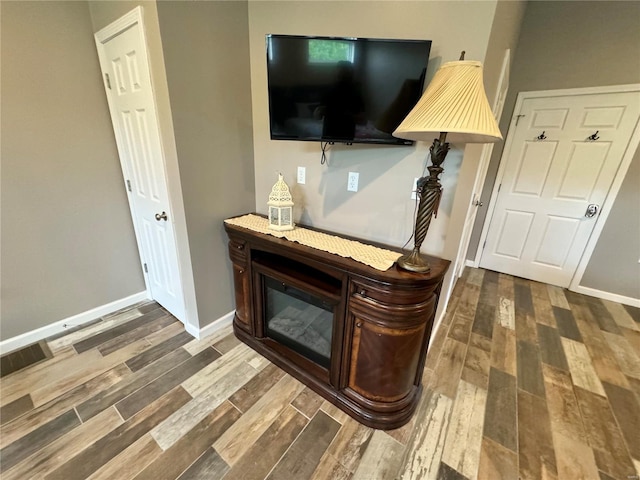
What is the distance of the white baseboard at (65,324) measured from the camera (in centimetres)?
177

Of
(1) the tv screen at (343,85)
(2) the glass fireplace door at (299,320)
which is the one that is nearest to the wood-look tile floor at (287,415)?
(2) the glass fireplace door at (299,320)

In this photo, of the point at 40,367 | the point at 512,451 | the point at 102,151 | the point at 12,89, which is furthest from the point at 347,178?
the point at 40,367

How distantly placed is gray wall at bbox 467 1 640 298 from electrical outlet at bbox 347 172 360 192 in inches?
94.1

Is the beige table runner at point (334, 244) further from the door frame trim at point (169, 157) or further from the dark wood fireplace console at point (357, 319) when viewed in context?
the door frame trim at point (169, 157)

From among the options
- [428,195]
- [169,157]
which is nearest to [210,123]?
[169,157]

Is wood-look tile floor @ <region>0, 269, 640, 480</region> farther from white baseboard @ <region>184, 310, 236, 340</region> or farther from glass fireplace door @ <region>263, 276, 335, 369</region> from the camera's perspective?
glass fireplace door @ <region>263, 276, 335, 369</region>

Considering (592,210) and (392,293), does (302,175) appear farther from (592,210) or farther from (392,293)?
(592,210)

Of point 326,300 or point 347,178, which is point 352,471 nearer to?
point 326,300

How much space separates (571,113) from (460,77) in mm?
2678

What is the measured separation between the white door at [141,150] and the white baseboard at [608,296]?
159 inches

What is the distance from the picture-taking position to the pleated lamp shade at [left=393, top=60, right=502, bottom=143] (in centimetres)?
83

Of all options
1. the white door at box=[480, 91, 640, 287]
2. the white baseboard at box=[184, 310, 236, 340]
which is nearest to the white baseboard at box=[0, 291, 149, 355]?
the white baseboard at box=[184, 310, 236, 340]

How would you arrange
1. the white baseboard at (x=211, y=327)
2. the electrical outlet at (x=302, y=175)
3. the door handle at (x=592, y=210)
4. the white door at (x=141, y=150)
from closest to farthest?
the white door at (x=141, y=150) < the electrical outlet at (x=302, y=175) < the white baseboard at (x=211, y=327) < the door handle at (x=592, y=210)

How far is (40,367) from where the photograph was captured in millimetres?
1665
